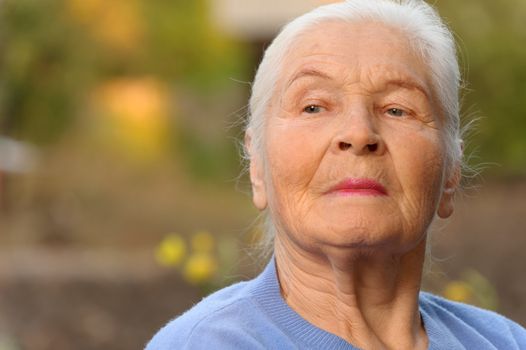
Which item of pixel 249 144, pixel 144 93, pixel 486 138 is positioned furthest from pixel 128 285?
pixel 249 144

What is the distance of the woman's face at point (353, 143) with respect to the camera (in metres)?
2.10

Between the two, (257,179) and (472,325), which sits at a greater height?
(257,179)

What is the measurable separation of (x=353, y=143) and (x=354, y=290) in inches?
10.8

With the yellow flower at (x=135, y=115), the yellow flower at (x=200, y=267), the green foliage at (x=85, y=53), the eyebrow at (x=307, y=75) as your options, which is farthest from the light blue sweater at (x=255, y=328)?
the yellow flower at (x=135, y=115)

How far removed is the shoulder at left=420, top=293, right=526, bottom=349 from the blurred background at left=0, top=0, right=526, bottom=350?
24.7ft

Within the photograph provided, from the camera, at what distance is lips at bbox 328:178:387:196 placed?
2.10 m

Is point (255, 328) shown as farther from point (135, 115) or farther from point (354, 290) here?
point (135, 115)

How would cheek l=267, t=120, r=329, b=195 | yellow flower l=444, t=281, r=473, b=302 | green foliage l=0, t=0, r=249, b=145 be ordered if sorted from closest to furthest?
cheek l=267, t=120, r=329, b=195 → yellow flower l=444, t=281, r=473, b=302 → green foliage l=0, t=0, r=249, b=145

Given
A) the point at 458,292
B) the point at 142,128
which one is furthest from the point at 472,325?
the point at 142,128

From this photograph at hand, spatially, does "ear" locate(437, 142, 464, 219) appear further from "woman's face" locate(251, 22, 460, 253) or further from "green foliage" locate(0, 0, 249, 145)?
"green foliage" locate(0, 0, 249, 145)

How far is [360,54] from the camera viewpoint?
2.19 metres

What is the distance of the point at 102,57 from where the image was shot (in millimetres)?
15102

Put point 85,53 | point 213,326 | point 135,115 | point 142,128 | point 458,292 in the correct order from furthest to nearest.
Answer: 1. point 142,128
2. point 135,115
3. point 85,53
4. point 458,292
5. point 213,326

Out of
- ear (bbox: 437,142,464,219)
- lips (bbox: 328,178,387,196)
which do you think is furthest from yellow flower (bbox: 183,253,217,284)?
lips (bbox: 328,178,387,196)
